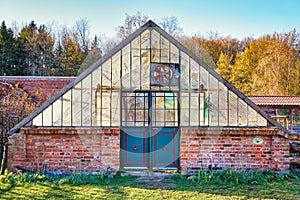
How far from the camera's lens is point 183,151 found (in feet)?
26.2

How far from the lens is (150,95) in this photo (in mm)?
8203

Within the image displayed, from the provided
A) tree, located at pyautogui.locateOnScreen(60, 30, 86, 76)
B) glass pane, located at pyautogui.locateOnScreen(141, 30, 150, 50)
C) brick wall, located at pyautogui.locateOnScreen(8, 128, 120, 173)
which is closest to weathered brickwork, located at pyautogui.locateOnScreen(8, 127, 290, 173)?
brick wall, located at pyautogui.locateOnScreen(8, 128, 120, 173)

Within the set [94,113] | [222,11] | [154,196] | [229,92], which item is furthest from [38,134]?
[222,11]

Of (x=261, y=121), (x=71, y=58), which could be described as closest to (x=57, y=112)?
(x=261, y=121)

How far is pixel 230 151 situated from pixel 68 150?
402cm

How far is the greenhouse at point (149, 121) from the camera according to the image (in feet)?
25.7

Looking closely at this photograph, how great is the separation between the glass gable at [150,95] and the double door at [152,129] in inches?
1.0

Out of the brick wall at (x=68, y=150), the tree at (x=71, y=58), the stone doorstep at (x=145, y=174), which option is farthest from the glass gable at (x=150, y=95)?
the tree at (x=71, y=58)

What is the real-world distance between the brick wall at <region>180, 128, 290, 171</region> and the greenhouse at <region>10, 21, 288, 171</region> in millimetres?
25

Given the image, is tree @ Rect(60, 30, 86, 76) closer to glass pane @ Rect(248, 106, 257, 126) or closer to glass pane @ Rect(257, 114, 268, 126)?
glass pane @ Rect(248, 106, 257, 126)

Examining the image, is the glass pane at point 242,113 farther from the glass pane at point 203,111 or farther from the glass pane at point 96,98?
the glass pane at point 96,98

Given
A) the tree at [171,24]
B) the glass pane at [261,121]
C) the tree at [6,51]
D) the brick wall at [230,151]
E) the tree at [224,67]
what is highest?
the tree at [171,24]

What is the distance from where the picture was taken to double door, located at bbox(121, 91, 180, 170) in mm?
8172

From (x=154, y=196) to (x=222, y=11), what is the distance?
8.13 meters
